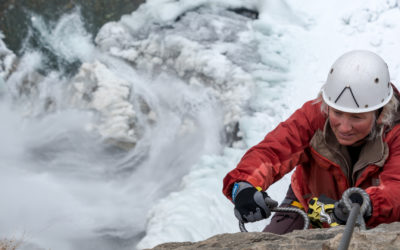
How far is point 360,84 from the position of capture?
181 centimetres

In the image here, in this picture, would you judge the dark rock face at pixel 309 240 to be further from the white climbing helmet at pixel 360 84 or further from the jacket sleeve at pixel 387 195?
the white climbing helmet at pixel 360 84

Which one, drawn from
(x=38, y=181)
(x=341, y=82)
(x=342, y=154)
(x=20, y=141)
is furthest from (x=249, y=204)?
(x=20, y=141)

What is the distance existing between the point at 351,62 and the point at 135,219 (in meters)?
2.95

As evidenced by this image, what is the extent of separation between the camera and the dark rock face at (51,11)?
19.8ft

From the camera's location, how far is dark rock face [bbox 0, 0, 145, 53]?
605 centimetres

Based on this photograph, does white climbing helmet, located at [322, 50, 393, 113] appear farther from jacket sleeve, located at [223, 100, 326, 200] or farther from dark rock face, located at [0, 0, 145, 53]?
dark rock face, located at [0, 0, 145, 53]

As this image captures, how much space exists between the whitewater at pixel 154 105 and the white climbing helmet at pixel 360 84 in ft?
7.13

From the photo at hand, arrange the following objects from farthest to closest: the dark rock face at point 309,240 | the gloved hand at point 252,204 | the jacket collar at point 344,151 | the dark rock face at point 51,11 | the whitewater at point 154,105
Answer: the dark rock face at point 51,11 < the whitewater at point 154,105 < the jacket collar at point 344,151 < the gloved hand at point 252,204 < the dark rock face at point 309,240

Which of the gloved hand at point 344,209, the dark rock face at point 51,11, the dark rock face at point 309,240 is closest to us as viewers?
the dark rock face at point 309,240

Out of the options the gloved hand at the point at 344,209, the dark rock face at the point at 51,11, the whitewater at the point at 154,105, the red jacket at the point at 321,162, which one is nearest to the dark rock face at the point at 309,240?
the gloved hand at the point at 344,209

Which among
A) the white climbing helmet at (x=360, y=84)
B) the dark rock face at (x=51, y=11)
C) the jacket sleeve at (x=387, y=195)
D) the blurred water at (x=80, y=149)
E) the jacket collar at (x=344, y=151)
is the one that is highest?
the dark rock face at (x=51, y=11)

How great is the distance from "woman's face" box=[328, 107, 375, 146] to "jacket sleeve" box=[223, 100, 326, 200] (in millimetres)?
155

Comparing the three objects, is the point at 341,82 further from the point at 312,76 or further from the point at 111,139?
the point at 111,139

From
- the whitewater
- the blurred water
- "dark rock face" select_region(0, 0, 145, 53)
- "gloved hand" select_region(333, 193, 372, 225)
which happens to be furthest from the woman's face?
"dark rock face" select_region(0, 0, 145, 53)
